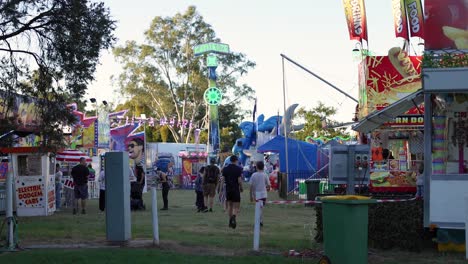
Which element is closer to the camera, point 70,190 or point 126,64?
point 70,190

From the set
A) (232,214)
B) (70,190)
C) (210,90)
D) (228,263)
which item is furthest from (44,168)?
(210,90)

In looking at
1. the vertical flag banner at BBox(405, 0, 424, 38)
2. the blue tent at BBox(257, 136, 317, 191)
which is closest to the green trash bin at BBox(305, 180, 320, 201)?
the vertical flag banner at BBox(405, 0, 424, 38)

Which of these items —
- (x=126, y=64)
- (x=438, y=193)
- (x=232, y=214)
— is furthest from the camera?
(x=126, y=64)

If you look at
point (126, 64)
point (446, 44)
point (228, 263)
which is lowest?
point (228, 263)

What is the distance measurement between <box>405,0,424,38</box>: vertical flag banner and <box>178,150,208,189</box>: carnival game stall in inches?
988

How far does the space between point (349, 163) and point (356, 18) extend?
16620 mm

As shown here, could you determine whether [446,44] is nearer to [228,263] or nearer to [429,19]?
[429,19]

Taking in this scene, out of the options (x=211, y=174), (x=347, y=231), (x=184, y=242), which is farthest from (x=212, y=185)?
(x=347, y=231)

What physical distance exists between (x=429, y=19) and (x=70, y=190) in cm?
1758

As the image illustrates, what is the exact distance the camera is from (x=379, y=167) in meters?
23.7

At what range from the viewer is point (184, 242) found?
42.5 feet

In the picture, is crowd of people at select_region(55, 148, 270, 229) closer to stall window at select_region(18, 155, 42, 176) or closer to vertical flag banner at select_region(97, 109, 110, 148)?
stall window at select_region(18, 155, 42, 176)

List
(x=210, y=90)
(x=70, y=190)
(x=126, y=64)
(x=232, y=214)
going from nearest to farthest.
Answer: (x=232, y=214) < (x=70, y=190) < (x=210, y=90) < (x=126, y=64)

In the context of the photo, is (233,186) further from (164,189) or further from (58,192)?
(58,192)
